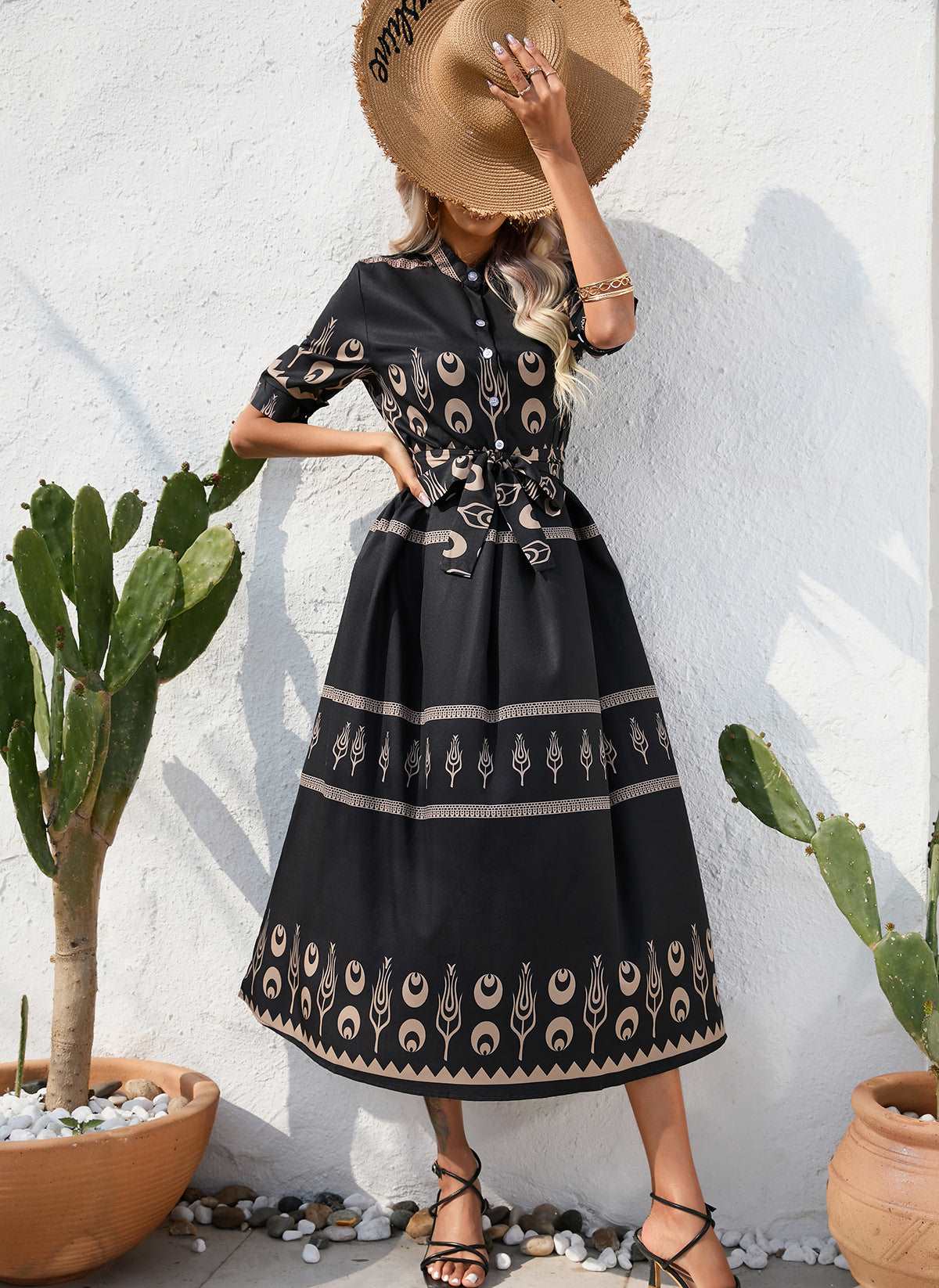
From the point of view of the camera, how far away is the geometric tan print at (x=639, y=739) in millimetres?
2139

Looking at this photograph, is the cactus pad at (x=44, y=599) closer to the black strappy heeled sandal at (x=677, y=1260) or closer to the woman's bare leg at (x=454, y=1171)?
the woman's bare leg at (x=454, y=1171)

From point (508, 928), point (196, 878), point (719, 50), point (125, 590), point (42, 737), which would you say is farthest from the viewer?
point (196, 878)

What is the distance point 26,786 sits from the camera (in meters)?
2.12

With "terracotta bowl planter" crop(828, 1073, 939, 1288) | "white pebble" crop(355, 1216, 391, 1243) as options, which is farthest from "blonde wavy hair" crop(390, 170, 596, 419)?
"white pebble" crop(355, 1216, 391, 1243)

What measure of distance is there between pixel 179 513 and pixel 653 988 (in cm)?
127

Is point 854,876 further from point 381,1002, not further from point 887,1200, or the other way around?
point 381,1002

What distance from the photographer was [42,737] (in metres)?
2.26

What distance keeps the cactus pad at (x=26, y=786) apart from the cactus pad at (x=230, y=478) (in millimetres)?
590

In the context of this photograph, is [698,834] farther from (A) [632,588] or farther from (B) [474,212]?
(B) [474,212]

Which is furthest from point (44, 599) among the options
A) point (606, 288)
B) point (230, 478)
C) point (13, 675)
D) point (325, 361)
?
point (606, 288)

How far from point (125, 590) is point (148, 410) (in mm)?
688

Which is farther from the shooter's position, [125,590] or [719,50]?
[719,50]

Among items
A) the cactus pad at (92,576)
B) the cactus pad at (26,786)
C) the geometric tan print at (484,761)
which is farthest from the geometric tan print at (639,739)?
the cactus pad at (26,786)

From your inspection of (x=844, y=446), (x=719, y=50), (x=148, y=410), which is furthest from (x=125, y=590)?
(x=719, y=50)
